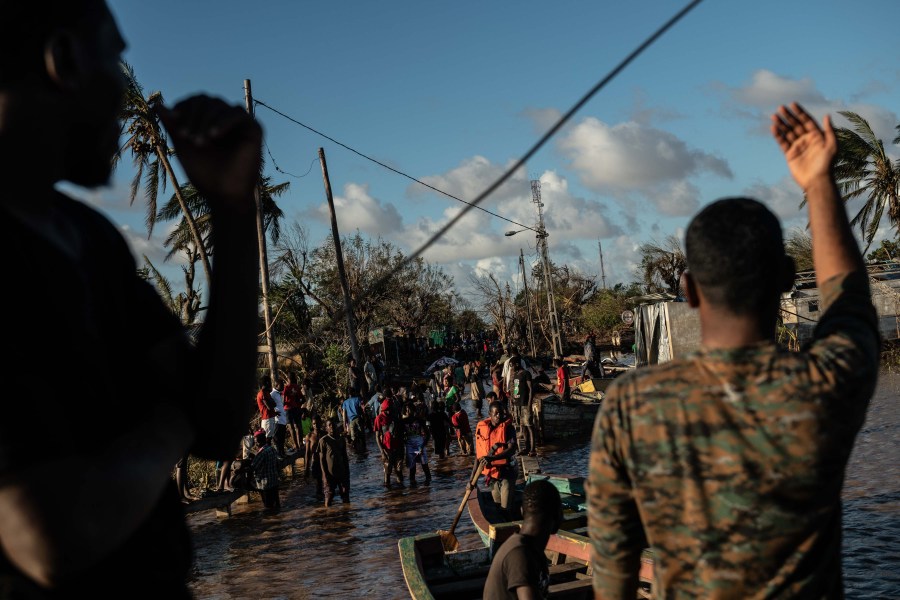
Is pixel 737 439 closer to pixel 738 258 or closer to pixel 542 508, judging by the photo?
pixel 738 258

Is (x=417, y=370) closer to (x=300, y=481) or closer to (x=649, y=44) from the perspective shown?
(x=300, y=481)

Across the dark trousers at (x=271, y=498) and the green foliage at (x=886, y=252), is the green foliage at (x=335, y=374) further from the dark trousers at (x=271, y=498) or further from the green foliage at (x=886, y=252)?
the green foliage at (x=886, y=252)

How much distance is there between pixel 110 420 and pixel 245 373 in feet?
0.62

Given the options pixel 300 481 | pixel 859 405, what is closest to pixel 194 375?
pixel 859 405

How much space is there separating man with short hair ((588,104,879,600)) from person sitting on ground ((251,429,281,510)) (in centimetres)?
1440

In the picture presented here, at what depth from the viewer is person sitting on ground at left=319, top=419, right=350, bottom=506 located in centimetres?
1588

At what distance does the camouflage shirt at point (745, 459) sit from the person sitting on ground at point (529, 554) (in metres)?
2.85

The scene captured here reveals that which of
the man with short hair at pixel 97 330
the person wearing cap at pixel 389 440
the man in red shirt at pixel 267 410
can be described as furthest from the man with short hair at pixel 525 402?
the man with short hair at pixel 97 330

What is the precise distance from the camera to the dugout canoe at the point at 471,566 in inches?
274

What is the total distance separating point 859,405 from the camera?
1.91 meters

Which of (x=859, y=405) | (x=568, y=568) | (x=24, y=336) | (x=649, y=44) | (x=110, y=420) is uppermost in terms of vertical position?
(x=649, y=44)

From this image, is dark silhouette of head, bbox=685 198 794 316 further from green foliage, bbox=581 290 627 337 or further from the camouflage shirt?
green foliage, bbox=581 290 627 337

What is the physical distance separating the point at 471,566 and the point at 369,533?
6.14m

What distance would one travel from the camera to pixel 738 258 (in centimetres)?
199
